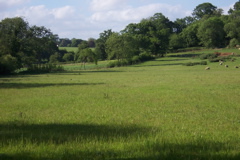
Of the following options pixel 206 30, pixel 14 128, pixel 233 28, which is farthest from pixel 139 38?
pixel 14 128

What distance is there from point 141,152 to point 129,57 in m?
86.9

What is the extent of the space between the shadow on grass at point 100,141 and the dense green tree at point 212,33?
109002mm

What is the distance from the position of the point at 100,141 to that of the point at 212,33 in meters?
112

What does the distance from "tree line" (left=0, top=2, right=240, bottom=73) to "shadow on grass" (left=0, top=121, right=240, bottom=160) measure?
5143cm

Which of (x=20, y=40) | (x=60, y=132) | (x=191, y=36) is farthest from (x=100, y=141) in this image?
(x=191, y=36)

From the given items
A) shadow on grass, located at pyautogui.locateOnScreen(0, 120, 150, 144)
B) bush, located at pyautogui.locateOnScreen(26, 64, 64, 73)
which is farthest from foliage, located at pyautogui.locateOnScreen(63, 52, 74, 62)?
shadow on grass, located at pyautogui.locateOnScreen(0, 120, 150, 144)

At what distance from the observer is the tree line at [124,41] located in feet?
221

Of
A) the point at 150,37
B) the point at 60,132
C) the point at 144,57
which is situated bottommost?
the point at 60,132

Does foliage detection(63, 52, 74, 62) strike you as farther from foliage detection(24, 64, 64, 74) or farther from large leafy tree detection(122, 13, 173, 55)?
foliage detection(24, 64, 64, 74)

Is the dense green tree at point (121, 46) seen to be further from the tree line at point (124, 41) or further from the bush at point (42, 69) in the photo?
the bush at point (42, 69)

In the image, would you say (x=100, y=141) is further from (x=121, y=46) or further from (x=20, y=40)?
(x=121, y=46)

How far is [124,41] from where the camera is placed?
9225 cm

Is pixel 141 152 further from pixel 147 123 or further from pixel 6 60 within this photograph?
pixel 6 60

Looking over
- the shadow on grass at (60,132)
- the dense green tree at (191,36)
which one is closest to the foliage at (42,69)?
the shadow on grass at (60,132)
